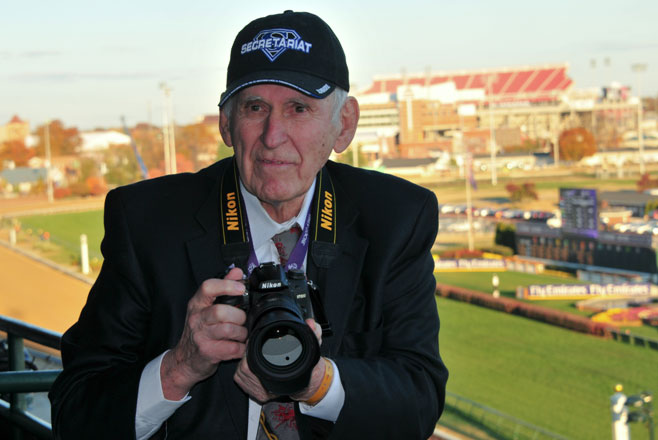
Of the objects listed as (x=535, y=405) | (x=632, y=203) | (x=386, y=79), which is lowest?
(x=535, y=405)

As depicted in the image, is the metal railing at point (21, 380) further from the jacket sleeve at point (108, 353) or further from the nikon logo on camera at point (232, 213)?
the nikon logo on camera at point (232, 213)

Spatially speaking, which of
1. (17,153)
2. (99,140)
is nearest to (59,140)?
(17,153)

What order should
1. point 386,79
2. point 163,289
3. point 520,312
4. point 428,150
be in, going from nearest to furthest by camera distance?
point 163,289, point 520,312, point 428,150, point 386,79

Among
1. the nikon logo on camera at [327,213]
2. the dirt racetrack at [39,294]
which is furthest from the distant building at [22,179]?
the nikon logo on camera at [327,213]

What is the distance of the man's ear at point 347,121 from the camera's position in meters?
1.54

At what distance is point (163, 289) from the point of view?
141 cm

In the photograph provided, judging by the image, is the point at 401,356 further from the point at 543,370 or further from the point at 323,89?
the point at 543,370

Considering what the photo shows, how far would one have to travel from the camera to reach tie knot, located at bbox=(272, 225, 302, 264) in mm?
1486

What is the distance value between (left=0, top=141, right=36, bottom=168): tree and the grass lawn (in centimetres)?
5130

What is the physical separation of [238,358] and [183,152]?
223ft

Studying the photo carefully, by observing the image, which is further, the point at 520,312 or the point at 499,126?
the point at 499,126

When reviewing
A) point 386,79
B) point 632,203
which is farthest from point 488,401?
point 386,79

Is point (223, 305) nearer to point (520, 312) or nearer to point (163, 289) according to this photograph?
point (163, 289)

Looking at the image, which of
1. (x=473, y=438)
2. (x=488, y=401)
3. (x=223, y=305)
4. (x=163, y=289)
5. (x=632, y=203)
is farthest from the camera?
(x=632, y=203)
